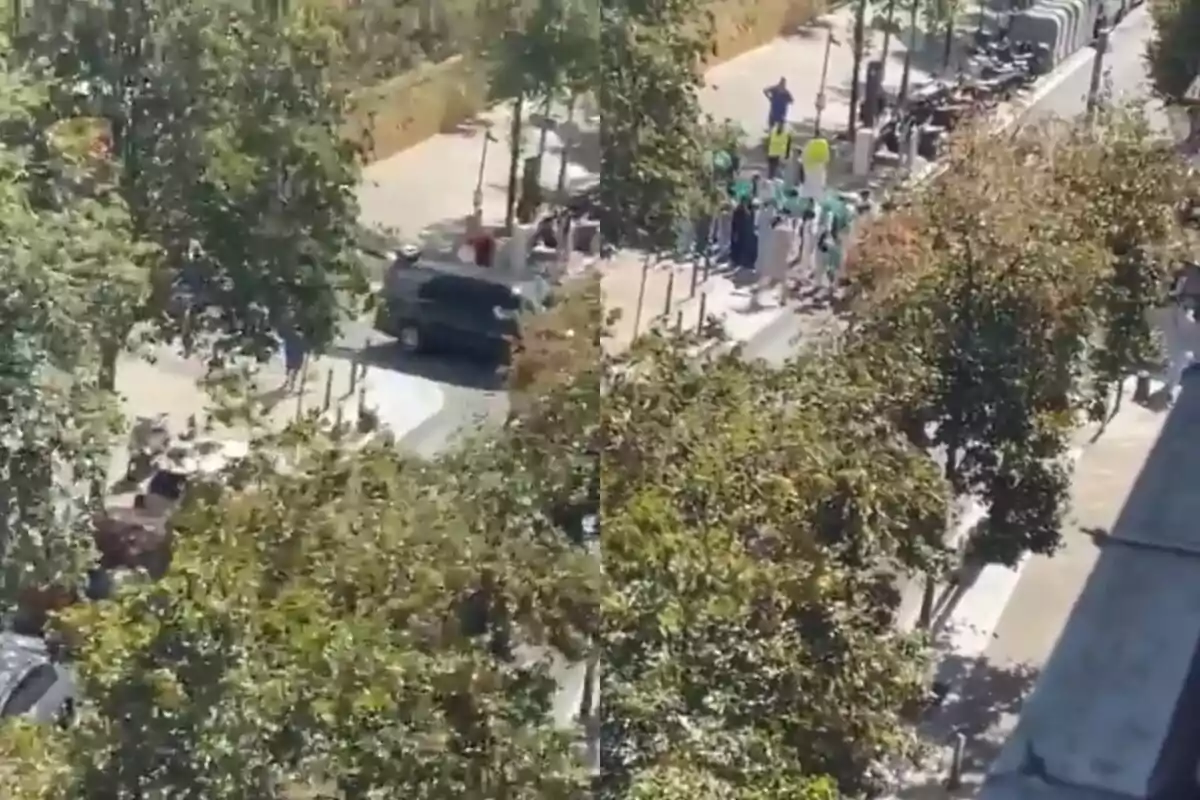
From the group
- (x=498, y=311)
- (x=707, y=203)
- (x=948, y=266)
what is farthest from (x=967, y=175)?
(x=498, y=311)

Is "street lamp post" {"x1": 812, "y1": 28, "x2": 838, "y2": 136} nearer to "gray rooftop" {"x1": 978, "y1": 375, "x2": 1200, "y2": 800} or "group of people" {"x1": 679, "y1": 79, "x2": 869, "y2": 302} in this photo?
"group of people" {"x1": 679, "y1": 79, "x2": 869, "y2": 302}

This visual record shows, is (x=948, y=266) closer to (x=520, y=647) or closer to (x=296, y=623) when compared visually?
(x=520, y=647)

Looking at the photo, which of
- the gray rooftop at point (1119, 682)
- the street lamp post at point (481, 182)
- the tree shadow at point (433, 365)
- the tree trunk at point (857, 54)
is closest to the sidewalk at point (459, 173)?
the street lamp post at point (481, 182)

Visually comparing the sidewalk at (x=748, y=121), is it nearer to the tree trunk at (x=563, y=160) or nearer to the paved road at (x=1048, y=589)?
the tree trunk at (x=563, y=160)

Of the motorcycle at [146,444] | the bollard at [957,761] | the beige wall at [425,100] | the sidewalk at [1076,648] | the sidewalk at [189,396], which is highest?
the beige wall at [425,100]

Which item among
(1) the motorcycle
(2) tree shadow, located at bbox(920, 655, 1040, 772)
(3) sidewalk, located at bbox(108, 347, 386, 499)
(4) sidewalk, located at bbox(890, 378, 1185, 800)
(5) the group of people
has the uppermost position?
(5) the group of people

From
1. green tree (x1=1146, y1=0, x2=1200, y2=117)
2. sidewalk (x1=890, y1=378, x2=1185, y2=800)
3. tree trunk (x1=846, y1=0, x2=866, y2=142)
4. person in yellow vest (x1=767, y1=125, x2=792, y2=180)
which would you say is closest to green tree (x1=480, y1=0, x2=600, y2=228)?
person in yellow vest (x1=767, y1=125, x2=792, y2=180)

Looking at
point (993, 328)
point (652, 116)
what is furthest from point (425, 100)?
point (993, 328)

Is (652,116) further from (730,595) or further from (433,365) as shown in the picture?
(730,595)
